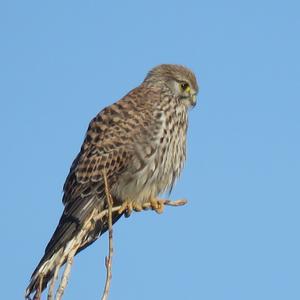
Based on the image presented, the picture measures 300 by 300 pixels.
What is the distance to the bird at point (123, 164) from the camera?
20.6 ft

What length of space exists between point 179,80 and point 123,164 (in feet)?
4.20

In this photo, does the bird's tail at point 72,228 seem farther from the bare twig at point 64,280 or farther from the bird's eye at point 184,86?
the bare twig at point 64,280

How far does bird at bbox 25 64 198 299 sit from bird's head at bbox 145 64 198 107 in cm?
42

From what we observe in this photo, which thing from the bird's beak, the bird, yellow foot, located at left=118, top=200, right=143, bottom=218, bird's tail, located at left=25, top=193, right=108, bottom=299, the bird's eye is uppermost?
the bird's eye

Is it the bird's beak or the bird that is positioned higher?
the bird's beak

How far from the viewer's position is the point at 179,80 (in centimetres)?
725

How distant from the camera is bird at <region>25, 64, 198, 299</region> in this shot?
627 centimetres

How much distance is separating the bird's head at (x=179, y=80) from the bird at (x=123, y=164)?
16.6 inches

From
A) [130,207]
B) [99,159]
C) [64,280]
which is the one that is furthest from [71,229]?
[64,280]

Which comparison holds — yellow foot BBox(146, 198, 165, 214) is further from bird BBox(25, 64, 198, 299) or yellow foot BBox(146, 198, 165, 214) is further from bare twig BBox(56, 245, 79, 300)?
bare twig BBox(56, 245, 79, 300)

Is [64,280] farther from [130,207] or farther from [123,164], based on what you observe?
[123,164]

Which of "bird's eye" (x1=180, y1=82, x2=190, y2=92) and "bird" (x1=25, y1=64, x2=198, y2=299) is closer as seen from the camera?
"bird" (x1=25, y1=64, x2=198, y2=299)

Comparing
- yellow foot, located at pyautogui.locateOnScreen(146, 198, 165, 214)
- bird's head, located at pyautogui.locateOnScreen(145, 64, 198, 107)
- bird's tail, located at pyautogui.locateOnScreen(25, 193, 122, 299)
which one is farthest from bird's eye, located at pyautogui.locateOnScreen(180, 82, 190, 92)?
bird's tail, located at pyautogui.locateOnScreen(25, 193, 122, 299)

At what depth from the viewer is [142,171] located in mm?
6336
